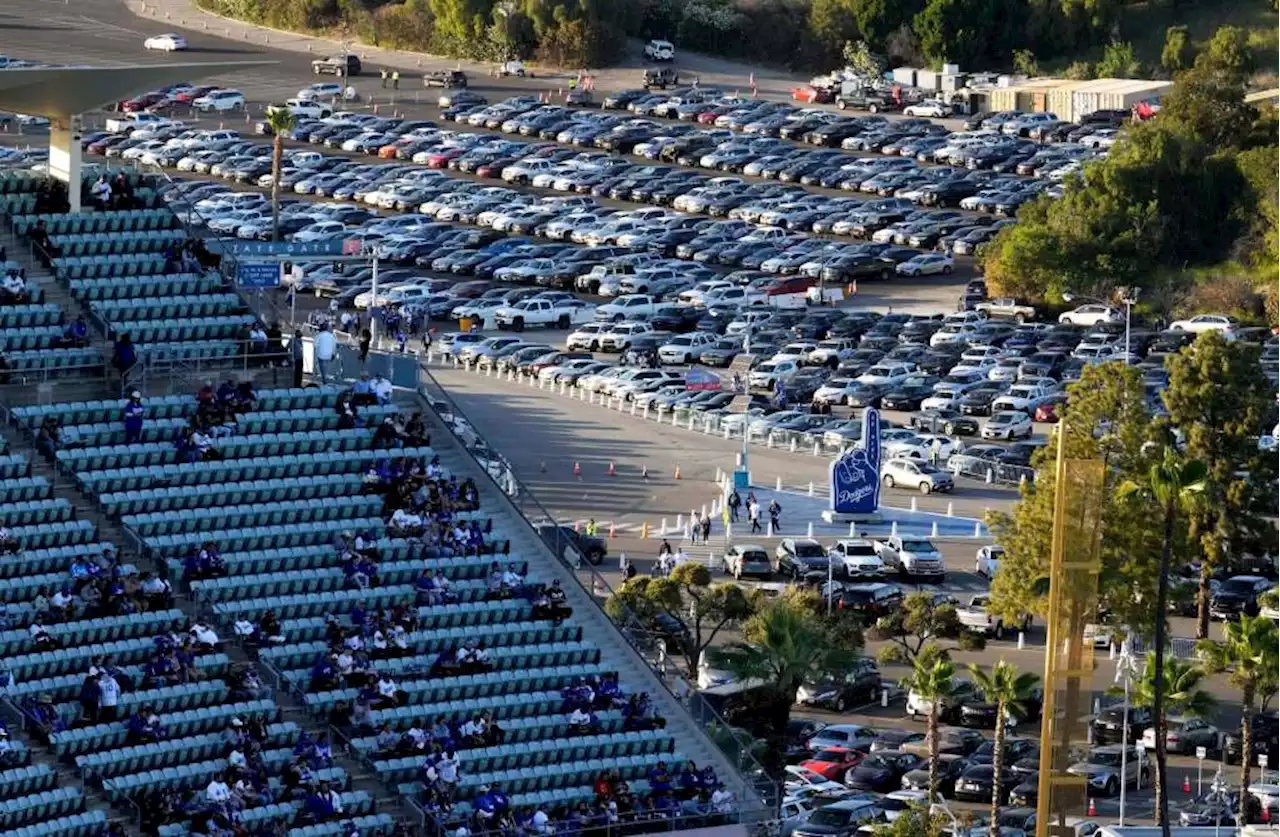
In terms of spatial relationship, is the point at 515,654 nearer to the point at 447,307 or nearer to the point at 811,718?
the point at 811,718

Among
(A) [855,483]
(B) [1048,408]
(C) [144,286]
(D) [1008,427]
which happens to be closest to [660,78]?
(B) [1048,408]

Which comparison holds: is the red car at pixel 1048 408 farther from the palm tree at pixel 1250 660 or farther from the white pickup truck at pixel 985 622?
the palm tree at pixel 1250 660

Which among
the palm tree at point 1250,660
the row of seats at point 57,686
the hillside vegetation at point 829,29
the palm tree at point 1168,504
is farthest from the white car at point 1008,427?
the hillside vegetation at point 829,29

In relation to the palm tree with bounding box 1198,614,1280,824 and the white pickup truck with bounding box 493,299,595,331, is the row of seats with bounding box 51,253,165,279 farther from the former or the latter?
the white pickup truck with bounding box 493,299,595,331

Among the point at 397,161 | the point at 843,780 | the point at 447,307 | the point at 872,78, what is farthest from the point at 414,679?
the point at 872,78

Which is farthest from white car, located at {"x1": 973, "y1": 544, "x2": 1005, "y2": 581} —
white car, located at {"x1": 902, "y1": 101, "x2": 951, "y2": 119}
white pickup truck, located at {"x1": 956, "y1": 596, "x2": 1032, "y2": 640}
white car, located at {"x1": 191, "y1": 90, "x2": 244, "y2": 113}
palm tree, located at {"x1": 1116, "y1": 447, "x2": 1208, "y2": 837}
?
white car, located at {"x1": 191, "y1": 90, "x2": 244, "y2": 113}
